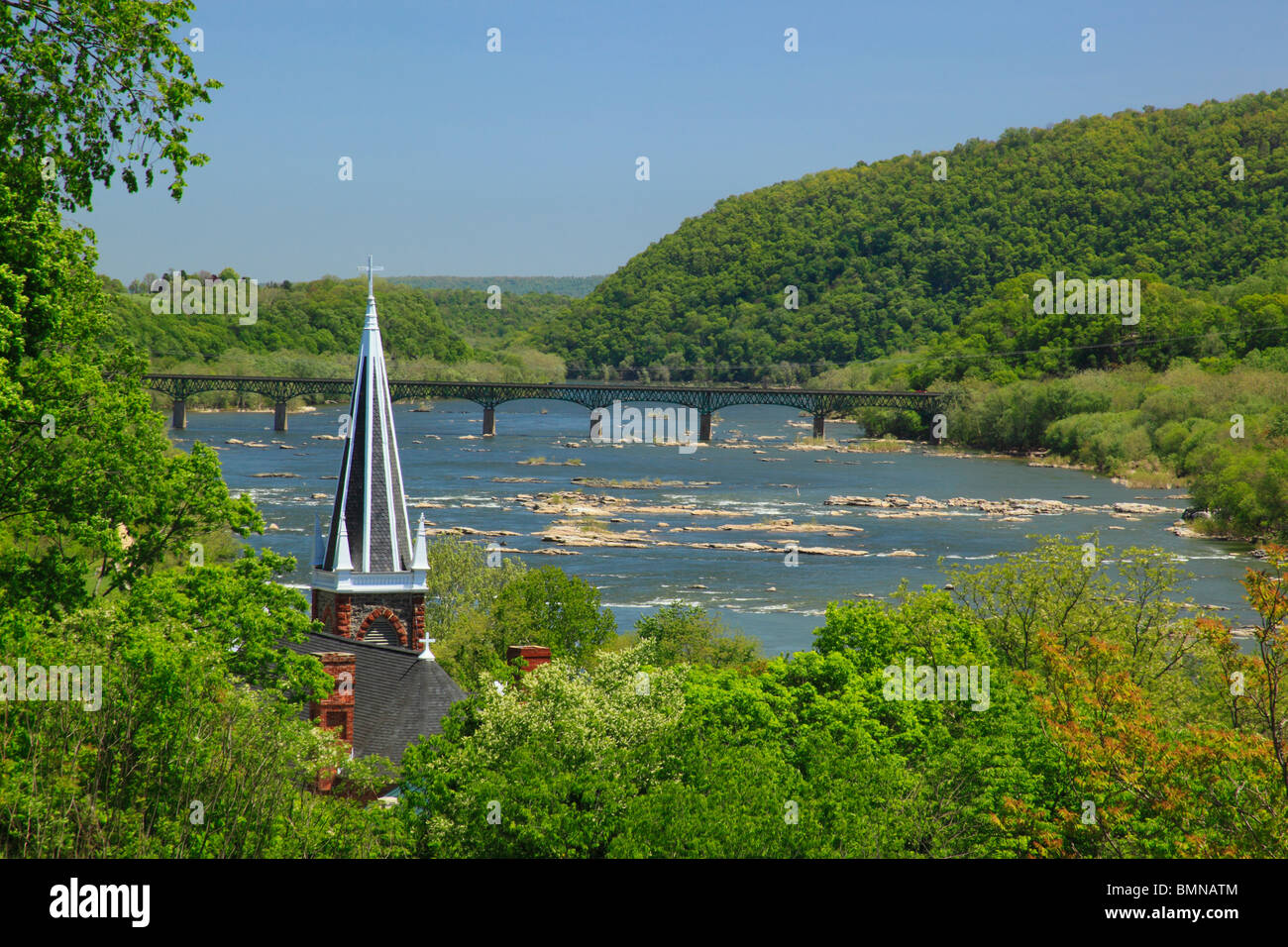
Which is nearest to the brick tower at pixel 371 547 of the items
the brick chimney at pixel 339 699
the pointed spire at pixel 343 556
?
the pointed spire at pixel 343 556

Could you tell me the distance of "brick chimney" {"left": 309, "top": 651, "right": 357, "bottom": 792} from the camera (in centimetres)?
2258

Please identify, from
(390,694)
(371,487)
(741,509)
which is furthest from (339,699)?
(741,509)

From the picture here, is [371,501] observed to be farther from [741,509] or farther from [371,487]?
[741,509]

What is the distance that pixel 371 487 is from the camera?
29.4 meters

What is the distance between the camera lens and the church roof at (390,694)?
23.4 m

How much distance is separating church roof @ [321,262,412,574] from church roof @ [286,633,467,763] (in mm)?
3539

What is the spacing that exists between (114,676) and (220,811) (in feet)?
6.02

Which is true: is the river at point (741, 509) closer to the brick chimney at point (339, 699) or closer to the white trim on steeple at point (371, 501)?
the white trim on steeple at point (371, 501)

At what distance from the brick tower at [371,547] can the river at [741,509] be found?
10.4 meters

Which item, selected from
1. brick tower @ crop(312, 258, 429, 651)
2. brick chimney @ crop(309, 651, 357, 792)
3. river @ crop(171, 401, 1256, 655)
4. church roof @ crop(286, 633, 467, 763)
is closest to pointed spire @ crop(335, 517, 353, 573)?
brick tower @ crop(312, 258, 429, 651)

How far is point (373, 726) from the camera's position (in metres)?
23.5

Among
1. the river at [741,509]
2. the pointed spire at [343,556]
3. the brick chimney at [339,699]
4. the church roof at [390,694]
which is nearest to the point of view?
the brick chimney at [339,699]
